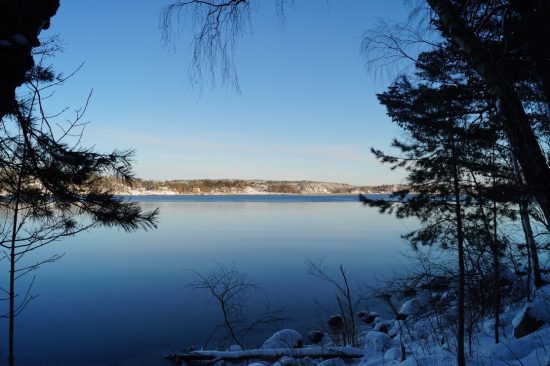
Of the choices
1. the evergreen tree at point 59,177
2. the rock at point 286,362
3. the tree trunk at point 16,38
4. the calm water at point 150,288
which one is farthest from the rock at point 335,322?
the tree trunk at point 16,38

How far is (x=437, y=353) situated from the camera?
5809mm

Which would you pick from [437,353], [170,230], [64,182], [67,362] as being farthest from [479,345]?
[170,230]

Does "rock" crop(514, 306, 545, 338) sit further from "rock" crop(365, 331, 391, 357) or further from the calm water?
the calm water

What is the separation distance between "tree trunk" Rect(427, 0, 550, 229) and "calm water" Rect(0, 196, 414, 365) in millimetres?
7356

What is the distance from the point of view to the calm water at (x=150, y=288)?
8.38m

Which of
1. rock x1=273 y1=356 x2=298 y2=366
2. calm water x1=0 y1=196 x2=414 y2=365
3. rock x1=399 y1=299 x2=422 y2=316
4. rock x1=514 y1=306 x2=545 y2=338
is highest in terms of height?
rock x1=514 y1=306 x2=545 y2=338

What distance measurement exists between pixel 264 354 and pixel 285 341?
763 mm

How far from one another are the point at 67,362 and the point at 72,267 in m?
10.4

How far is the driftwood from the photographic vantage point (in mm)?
6895

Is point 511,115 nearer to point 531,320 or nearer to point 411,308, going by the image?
point 531,320

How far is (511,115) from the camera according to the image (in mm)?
2939

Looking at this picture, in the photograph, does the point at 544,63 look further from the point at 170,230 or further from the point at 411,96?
the point at 170,230

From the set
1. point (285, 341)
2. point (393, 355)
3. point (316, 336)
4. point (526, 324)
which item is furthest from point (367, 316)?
point (526, 324)

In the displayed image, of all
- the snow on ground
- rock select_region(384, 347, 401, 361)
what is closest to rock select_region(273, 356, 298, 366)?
the snow on ground
